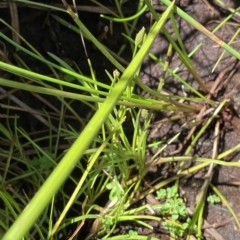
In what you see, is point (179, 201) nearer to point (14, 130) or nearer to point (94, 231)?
point (94, 231)

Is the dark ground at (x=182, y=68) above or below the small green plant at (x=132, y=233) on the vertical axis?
above

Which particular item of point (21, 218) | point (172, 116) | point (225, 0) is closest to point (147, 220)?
point (172, 116)

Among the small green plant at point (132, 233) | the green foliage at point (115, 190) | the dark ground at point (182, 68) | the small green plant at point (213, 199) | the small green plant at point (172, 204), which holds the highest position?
the dark ground at point (182, 68)

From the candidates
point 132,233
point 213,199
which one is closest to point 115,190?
point 132,233

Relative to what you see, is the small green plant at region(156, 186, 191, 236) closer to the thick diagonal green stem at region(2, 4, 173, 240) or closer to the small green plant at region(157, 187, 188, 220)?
the small green plant at region(157, 187, 188, 220)

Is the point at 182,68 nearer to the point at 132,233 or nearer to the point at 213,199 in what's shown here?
the point at 213,199

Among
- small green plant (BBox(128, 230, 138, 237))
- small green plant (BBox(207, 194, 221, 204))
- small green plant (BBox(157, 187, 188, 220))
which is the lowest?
small green plant (BBox(128, 230, 138, 237))

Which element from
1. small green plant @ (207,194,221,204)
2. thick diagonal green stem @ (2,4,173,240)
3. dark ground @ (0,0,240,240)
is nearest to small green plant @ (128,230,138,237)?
dark ground @ (0,0,240,240)

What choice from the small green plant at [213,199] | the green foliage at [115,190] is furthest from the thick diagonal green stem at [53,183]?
the small green plant at [213,199]

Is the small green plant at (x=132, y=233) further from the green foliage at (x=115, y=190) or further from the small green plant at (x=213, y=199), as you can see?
the small green plant at (x=213, y=199)
